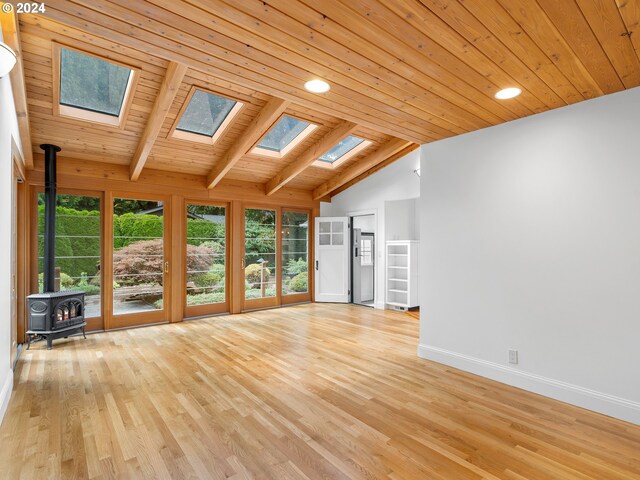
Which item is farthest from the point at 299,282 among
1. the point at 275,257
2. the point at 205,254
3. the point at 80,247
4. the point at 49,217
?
the point at 49,217

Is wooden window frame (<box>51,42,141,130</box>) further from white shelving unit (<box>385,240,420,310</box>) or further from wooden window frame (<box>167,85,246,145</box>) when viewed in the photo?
white shelving unit (<box>385,240,420,310</box>)

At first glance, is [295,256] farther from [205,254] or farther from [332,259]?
[205,254]

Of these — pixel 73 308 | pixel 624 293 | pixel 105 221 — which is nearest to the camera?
pixel 624 293

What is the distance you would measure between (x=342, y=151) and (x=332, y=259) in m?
2.34

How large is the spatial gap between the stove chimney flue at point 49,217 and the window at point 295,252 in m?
3.87

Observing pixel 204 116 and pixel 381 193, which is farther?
pixel 381 193

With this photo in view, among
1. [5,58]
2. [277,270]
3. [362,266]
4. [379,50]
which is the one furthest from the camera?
[362,266]

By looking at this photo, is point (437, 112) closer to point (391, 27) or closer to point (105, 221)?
point (391, 27)

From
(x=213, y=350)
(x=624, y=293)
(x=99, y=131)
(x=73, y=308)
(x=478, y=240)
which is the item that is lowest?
(x=213, y=350)

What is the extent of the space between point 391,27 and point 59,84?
3460 millimetres

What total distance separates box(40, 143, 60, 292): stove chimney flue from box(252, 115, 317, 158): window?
2.67m

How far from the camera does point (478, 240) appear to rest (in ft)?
11.1

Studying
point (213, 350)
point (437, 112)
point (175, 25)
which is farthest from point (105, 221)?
point (437, 112)

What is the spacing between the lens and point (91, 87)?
369cm
